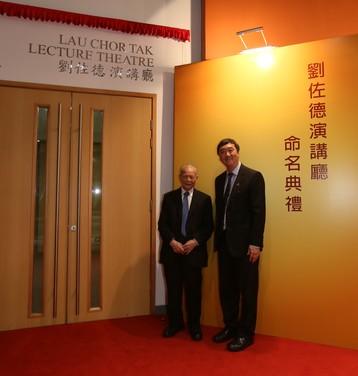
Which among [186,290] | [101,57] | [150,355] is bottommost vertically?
[150,355]

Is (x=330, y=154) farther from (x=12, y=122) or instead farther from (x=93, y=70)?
(x=12, y=122)

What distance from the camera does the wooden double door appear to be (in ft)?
10.6

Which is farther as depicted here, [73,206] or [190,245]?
[73,206]

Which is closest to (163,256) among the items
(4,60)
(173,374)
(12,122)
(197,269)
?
(197,269)

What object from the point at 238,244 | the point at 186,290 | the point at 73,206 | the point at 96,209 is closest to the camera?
the point at 238,244

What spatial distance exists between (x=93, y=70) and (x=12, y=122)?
0.95 metres

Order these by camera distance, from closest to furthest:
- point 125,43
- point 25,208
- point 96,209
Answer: point 25,208, point 96,209, point 125,43

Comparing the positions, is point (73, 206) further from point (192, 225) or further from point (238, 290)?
point (238, 290)

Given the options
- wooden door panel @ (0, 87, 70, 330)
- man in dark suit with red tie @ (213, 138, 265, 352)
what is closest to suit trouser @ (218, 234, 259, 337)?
man in dark suit with red tie @ (213, 138, 265, 352)

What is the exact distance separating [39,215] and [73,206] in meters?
0.33

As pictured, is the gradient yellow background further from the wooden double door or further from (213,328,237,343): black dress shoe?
the wooden double door

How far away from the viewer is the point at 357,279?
2748 millimetres

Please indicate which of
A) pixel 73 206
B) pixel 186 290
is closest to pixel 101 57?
pixel 73 206

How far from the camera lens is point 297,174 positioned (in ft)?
9.73
